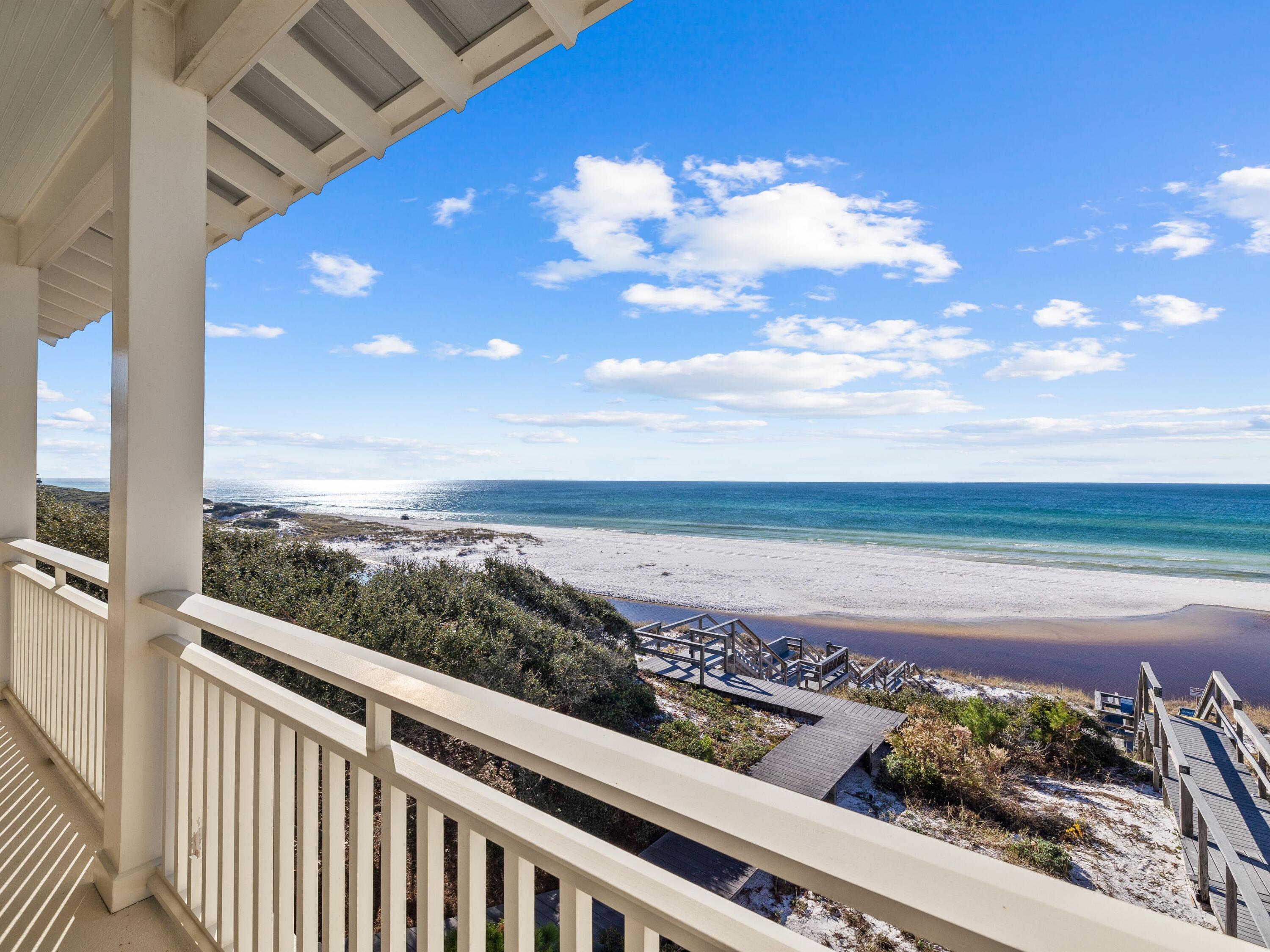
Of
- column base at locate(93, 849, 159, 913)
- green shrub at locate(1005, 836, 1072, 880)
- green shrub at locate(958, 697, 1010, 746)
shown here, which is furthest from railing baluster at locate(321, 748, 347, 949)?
green shrub at locate(958, 697, 1010, 746)

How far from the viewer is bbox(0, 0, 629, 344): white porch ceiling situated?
140 cm

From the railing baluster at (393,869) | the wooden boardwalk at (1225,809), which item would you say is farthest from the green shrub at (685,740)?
the railing baluster at (393,869)

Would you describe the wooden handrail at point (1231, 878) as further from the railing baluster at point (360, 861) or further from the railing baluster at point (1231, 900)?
the railing baluster at point (360, 861)

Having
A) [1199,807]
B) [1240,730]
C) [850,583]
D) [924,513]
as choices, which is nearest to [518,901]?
[1199,807]

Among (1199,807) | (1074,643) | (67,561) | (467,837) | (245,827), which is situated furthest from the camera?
(1074,643)

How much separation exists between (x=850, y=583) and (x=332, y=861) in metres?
18.4

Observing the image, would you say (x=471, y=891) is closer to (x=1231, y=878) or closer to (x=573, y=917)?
(x=573, y=917)

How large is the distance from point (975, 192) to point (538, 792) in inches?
977

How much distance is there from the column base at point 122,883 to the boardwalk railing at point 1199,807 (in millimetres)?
3596

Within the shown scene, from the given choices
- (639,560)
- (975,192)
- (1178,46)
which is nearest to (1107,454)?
(975,192)

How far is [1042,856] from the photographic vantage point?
Result: 4621 mm

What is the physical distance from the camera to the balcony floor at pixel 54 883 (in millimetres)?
1459

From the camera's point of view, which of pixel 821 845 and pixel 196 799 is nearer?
pixel 821 845

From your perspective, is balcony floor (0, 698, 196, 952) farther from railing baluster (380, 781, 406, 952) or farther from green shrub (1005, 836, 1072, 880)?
green shrub (1005, 836, 1072, 880)
